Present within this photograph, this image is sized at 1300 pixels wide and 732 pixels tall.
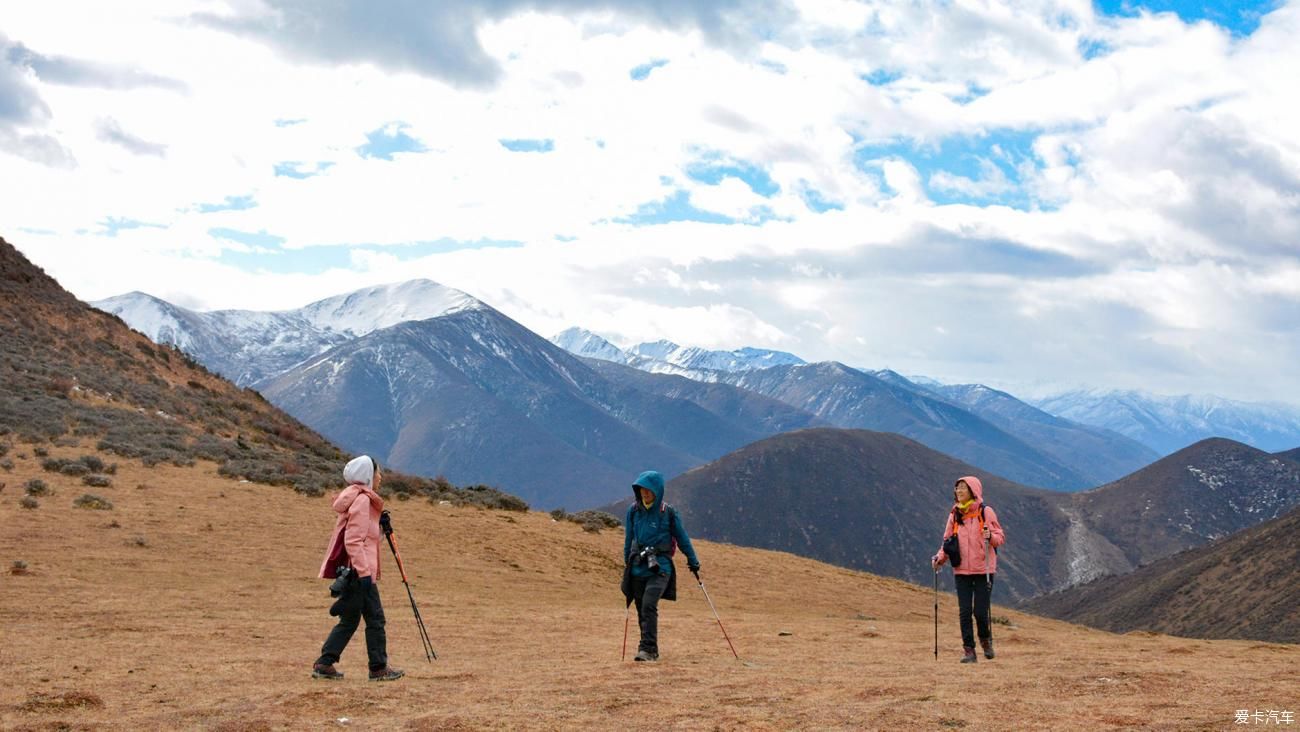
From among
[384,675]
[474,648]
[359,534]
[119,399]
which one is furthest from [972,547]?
[119,399]

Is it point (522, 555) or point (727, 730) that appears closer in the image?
point (727, 730)

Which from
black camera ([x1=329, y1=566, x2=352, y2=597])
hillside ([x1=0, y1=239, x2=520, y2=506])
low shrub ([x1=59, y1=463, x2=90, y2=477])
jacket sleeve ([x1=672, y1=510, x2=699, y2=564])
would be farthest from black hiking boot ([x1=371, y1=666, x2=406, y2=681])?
low shrub ([x1=59, y1=463, x2=90, y2=477])

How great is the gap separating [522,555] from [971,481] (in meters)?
16.7

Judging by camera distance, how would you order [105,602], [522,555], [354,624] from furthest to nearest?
[522,555] < [105,602] < [354,624]

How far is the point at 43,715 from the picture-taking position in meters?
9.65

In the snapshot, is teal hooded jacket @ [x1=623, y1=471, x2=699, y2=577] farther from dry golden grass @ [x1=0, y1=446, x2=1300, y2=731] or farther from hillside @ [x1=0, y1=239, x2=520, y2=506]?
hillside @ [x1=0, y1=239, x2=520, y2=506]

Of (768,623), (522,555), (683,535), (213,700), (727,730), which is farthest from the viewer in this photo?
(522,555)

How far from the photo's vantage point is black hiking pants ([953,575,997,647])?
1453 centimetres

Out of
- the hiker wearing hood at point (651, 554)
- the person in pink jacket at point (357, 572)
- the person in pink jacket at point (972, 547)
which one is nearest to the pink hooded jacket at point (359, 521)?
the person in pink jacket at point (357, 572)

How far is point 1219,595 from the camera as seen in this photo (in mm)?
93875

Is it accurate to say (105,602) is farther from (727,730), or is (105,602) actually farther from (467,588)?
(727,730)

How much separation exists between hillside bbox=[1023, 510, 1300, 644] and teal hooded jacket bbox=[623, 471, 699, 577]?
7125 cm

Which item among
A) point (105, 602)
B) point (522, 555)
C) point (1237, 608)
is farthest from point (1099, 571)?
point (105, 602)

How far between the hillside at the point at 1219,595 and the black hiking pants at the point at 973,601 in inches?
2654
